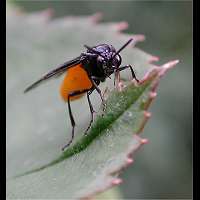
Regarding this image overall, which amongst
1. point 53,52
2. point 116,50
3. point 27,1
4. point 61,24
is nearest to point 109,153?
point 116,50

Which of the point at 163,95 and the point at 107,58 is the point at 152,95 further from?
the point at 163,95

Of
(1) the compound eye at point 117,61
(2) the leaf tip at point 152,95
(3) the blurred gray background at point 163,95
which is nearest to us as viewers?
(2) the leaf tip at point 152,95

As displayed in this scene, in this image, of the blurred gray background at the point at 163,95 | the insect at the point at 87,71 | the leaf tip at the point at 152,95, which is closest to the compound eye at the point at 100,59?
the insect at the point at 87,71

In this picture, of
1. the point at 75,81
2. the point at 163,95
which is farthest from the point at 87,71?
the point at 163,95

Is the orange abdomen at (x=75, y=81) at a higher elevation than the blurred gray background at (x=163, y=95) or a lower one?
higher

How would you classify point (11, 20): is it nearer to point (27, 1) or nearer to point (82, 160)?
point (27, 1)

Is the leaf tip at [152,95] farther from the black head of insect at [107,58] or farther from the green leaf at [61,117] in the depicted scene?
the black head of insect at [107,58]

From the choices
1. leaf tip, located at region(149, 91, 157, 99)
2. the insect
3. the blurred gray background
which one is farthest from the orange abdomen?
the blurred gray background
